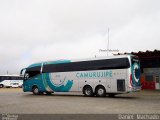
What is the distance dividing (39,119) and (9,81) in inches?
1913

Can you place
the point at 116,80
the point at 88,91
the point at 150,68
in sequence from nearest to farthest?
the point at 116,80 < the point at 88,91 < the point at 150,68

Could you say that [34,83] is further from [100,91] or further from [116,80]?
[116,80]

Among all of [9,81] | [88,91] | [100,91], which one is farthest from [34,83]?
[9,81]

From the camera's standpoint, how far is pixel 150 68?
32656 millimetres

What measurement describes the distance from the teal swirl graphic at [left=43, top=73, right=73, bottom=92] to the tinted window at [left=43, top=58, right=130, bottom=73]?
702mm

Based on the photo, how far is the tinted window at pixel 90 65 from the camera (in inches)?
848

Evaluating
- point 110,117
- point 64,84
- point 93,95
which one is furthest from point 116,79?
point 110,117

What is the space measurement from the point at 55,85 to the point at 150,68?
12.2 metres

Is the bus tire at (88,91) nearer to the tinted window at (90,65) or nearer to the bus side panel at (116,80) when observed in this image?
the tinted window at (90,65)

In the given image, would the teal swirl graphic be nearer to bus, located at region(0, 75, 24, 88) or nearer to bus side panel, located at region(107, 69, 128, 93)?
bus side panel, located at region(107, 69, 128, 93)

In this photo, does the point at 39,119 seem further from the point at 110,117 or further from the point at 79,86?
the point at 79,86

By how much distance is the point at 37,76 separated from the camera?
91.7 feet

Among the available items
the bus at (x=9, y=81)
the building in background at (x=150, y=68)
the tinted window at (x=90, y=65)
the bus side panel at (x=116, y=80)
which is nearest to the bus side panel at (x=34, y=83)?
the tinted window at (x=90, y=65)

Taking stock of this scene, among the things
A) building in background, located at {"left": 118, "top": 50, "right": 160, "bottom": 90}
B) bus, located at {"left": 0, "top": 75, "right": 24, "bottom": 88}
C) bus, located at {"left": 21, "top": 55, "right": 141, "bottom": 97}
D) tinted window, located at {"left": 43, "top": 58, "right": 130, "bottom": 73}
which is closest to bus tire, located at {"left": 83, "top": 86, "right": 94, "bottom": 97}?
bus, located at {"left": 21, "top": 55, "right": 141, "bottom": 97}
